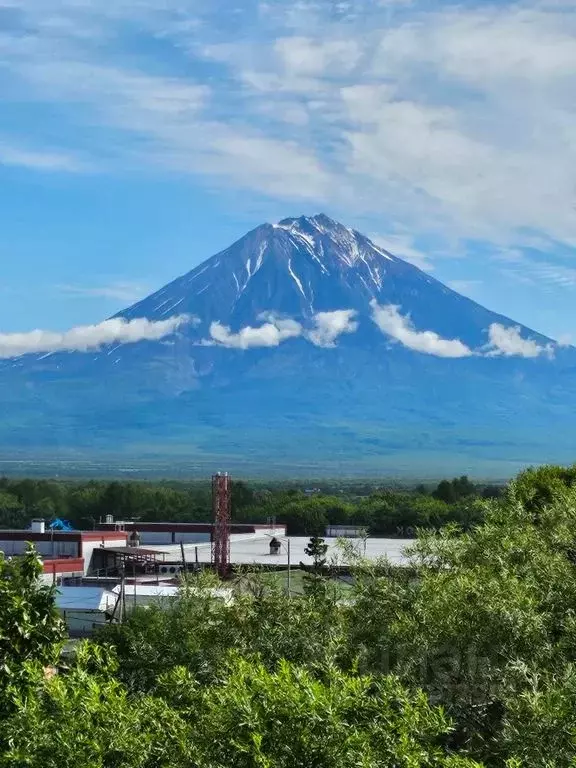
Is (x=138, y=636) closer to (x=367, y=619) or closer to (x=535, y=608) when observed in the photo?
(x=367, y=619)

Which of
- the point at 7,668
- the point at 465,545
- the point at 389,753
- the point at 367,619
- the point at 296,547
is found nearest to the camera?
the point at 389,753

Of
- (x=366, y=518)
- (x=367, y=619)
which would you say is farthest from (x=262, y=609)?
(x=366, y=518)

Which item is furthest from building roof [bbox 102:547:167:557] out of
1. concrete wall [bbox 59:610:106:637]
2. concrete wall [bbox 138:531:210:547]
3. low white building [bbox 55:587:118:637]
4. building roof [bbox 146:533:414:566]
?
concrete wall [bbox 59:610:106:637]

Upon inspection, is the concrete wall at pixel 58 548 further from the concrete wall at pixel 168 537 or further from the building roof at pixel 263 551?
the concrete wall at pixel 168 537

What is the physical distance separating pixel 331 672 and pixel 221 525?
43155 millimetres

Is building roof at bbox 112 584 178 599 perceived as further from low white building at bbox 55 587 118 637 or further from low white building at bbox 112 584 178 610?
low white building at bbox 55 587 118 637

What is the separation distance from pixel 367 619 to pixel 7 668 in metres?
5.15

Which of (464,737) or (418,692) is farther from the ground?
(418,692)

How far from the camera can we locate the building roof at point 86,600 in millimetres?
41953

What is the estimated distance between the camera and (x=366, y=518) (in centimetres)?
10362

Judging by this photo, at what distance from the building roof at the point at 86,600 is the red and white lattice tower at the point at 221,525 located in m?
8.19

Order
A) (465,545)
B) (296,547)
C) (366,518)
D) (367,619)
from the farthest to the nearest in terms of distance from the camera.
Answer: (366,518) < (296,547) < (465,545) < (367,619)

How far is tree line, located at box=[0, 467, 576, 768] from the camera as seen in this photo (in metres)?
11.1

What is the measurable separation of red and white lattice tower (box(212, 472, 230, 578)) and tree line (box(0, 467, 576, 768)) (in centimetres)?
3215
